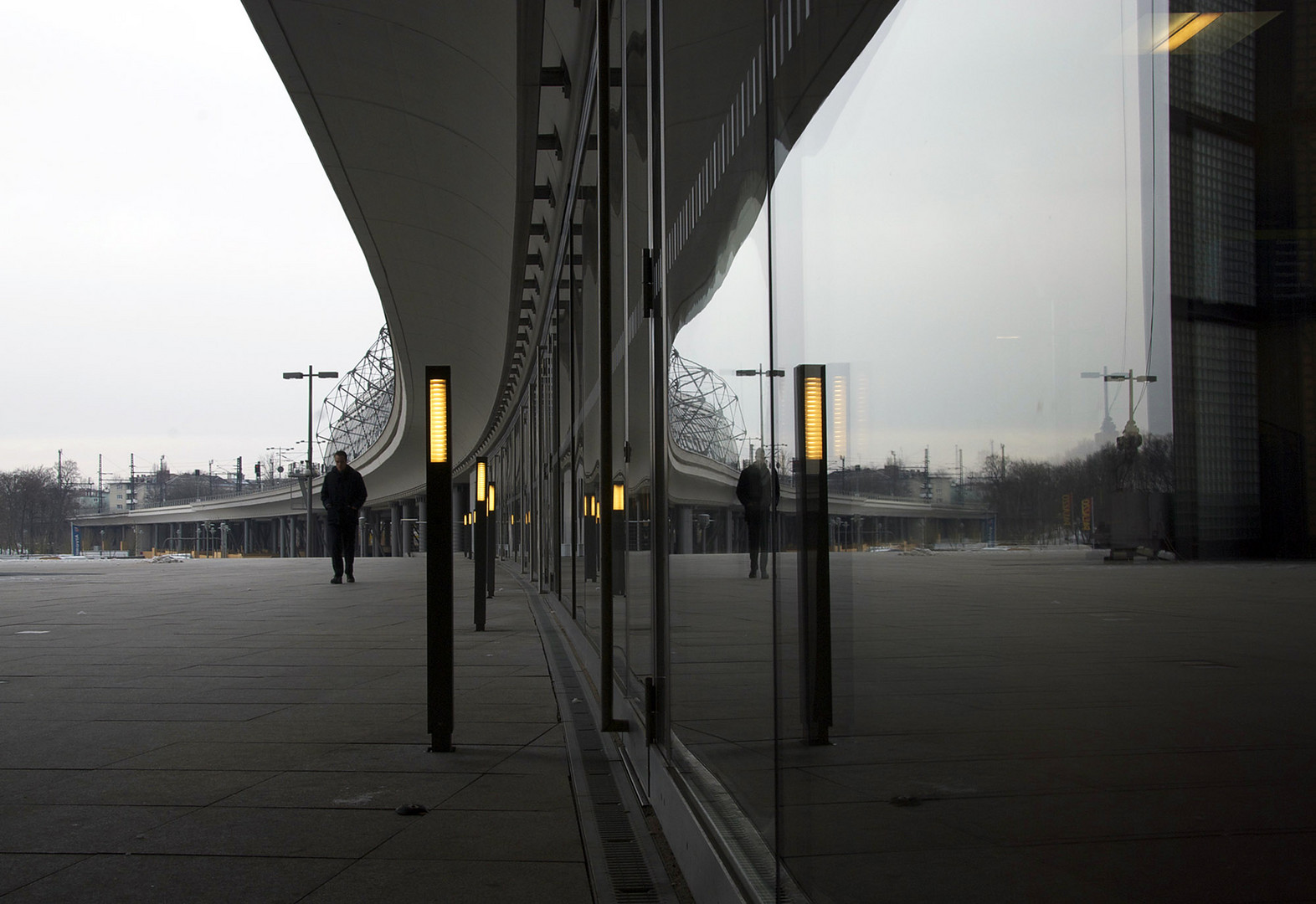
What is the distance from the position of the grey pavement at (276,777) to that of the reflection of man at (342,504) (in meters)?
7.92

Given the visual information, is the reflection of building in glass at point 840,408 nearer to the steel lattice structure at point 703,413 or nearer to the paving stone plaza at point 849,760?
the paving stone plaza at point 849,760

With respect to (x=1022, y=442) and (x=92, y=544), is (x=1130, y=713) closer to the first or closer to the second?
(x=1022, y=442)

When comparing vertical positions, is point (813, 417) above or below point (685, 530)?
above

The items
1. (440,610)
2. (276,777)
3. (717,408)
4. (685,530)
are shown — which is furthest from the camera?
(440,610)

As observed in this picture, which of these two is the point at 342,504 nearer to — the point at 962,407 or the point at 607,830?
the point at 607,830

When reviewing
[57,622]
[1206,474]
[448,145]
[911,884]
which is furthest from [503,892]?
[448,145]

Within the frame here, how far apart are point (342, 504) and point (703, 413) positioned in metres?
13.4

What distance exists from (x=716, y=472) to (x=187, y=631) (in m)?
6.85

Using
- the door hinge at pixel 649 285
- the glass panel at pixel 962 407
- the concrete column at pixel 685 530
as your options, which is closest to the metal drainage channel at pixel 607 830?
the concrete column at pixel 685 530

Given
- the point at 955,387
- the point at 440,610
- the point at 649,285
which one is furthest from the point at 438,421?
the point at 955,387

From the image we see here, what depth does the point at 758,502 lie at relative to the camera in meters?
1.97

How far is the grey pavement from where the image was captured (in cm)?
237

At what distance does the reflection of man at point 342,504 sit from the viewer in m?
15.1

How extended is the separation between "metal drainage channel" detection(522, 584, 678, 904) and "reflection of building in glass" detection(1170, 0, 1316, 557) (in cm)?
192
